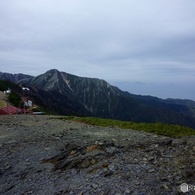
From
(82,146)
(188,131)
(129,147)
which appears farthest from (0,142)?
(188,131)

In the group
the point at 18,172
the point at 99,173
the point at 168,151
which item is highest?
the point at 168,151

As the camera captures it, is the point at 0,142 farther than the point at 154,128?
No

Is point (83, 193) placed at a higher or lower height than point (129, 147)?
lower

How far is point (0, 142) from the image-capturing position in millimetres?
18016

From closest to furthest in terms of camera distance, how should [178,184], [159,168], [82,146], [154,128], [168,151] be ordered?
[178,184]
[159,168]
[168,151]
[82,146]
[154,128]

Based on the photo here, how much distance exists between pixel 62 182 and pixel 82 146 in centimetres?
388

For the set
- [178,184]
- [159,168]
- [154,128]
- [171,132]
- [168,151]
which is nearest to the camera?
[178,184]

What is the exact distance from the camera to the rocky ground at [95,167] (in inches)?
383

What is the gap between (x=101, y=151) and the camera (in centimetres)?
1334

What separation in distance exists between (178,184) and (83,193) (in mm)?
3537

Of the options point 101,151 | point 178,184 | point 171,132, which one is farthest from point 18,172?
point 171,132

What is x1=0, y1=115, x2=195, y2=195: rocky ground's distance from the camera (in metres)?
9.73

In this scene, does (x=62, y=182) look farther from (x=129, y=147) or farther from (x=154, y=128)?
(x=154, y=128)

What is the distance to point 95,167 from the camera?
11742 mm
